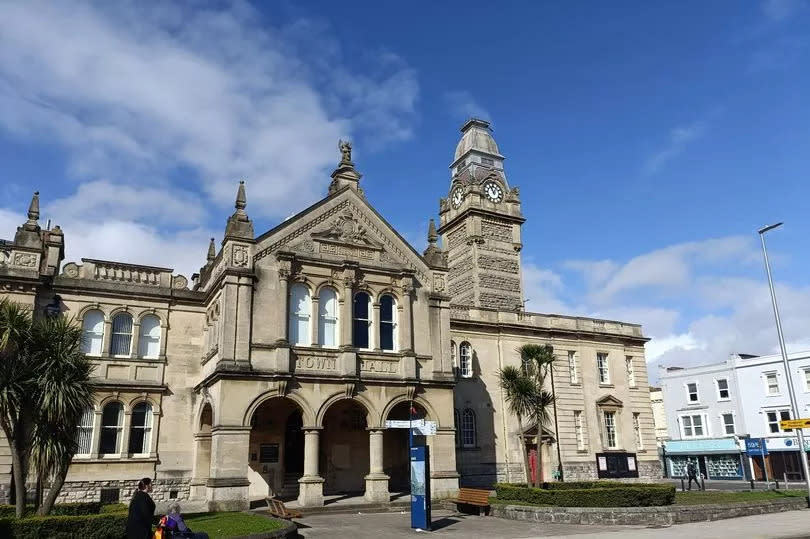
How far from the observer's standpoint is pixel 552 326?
130 feet

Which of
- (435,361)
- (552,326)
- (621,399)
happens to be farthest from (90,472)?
(621,399)

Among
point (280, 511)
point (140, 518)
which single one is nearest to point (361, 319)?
point (280, 511)

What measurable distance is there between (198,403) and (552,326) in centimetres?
2201

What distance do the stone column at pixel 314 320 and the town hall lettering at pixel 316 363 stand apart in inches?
27.6

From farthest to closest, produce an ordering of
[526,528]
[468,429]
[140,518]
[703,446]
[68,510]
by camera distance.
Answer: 1. [703,446]
2. [468,429]
3. [526,528]
4. [68,510]
5. [140,518]

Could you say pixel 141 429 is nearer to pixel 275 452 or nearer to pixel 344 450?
pixel 275 452

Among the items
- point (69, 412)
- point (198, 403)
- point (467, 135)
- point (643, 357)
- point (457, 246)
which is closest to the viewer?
point (69, 412)

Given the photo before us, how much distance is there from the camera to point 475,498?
2433 cm

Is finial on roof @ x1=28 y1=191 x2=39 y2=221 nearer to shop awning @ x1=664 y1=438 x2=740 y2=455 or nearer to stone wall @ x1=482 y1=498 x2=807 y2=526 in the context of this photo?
stone wall @ x1=482 y1=498 x2=807 y2=526

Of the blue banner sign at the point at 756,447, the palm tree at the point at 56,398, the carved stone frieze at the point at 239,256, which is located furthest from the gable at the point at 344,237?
the blue banner sign at the point at 756,447

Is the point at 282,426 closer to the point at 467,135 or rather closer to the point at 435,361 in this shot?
the point at 435,361

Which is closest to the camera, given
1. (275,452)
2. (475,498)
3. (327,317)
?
(475,498)

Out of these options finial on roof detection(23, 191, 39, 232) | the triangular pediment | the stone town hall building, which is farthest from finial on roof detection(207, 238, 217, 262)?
the triangular pediment

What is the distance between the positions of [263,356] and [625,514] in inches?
567
